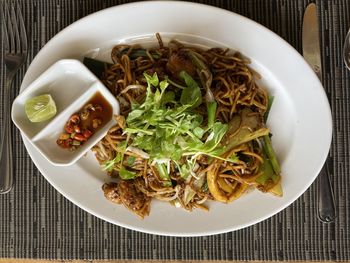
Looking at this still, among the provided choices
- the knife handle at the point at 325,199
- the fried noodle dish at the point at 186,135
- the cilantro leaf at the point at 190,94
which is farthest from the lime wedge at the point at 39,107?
the knife handle at the point at 325,199

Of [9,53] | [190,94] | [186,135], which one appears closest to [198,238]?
[186,135]

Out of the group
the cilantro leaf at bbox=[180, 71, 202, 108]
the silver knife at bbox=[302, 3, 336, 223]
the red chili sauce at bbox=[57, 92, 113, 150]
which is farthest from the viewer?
the silver knife at bbox=[302, 3, 336, 223]

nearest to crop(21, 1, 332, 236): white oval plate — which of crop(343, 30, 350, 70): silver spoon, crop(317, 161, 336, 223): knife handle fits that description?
crop(317, 161, 336, 223): knife handle

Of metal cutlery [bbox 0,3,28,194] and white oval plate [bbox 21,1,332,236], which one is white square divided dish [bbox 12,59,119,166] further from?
metal cutlery [bbox 0,3,28,194]

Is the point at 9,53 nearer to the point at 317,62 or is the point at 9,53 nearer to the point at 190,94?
the point at 190,94

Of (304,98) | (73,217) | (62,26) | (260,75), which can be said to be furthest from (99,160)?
(304,98)

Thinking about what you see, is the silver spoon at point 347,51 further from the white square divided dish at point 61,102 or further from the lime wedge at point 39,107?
the lime wedge at point 39,107

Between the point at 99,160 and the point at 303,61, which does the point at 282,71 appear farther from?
the point at 99,160
